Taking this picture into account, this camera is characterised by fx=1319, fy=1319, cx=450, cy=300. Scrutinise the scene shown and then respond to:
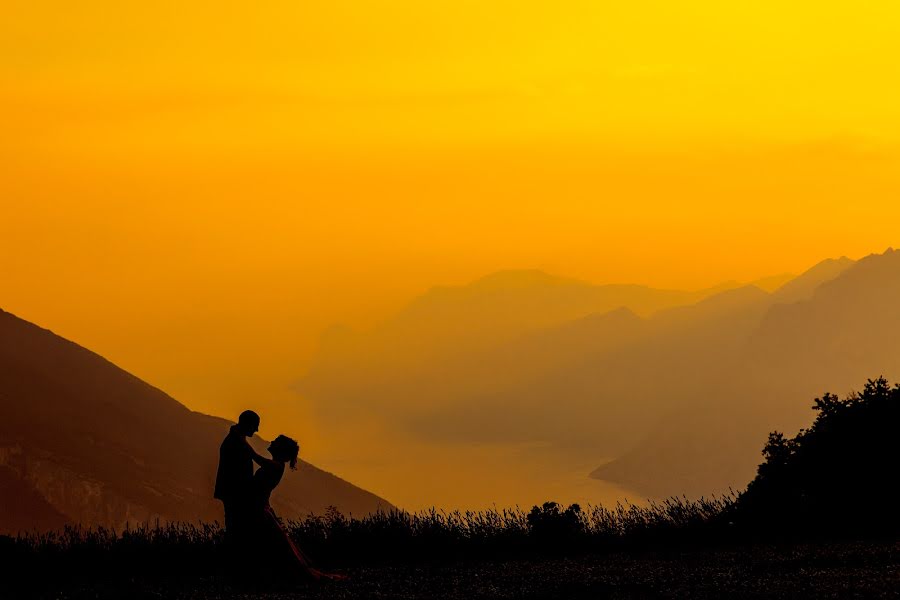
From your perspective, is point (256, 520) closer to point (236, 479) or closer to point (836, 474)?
point (236, 479)

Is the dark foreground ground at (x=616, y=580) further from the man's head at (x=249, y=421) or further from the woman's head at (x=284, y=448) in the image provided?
the man's head at (x=249, y=421)

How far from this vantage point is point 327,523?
86.3ft

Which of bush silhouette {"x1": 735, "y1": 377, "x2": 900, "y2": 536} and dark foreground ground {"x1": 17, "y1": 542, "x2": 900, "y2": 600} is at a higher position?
bush silhouette {"x1": 735, "y1": 377, "x2": 900, "y2": 536}

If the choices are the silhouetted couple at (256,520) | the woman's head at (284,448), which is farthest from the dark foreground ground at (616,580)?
the woman's head at (284,448)

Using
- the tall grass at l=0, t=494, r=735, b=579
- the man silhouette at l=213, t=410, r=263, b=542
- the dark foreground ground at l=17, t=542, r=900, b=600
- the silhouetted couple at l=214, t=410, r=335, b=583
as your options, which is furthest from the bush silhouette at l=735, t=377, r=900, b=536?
the man silhouette at l=213, t=410, r=263, b=542

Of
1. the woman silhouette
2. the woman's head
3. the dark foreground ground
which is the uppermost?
the woman's head

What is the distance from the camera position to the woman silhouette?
21.1 m

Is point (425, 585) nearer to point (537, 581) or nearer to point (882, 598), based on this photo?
point (537, 581)

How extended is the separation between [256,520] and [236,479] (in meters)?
0.76

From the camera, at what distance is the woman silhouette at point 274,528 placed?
21.1 metres

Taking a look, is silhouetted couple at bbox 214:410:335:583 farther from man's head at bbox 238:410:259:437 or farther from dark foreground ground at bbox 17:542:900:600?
man's head at bbox 238:410:259:437

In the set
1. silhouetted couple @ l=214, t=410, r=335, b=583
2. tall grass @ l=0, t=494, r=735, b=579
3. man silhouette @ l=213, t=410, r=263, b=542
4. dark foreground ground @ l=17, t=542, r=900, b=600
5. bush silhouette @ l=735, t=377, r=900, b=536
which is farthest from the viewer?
bush silhouette @ l=735, t=377, r=900, b=536

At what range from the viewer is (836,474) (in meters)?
28.4

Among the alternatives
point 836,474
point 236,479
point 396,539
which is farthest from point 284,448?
point 836,474
